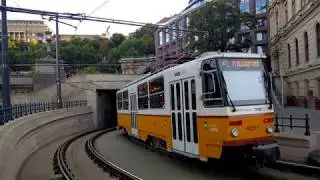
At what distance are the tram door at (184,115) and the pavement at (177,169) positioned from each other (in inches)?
31.0

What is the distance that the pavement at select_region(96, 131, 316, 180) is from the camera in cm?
1428

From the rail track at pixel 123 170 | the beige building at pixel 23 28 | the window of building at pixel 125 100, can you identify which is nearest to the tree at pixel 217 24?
the beige building at pixel 23 28

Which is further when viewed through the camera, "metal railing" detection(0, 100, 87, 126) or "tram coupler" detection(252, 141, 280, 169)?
"metal railing" detection(0, 100, 87, 126)

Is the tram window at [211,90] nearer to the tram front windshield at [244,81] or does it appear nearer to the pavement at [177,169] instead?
the tram front windshield at [244,81]

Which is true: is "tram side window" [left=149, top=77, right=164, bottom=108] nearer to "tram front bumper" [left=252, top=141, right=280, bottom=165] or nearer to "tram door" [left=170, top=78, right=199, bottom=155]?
"tram door" [left=170, top=78, right=199, bottom=155]

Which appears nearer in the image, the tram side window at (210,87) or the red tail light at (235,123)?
the red tail light at (235,123)

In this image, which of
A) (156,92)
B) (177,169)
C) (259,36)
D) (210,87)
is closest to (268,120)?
(210,87)

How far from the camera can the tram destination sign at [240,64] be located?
14.0m

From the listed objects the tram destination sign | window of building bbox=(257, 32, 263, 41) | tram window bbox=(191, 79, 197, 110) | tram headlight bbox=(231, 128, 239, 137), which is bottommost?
tram headlight bbox=(231, 128, 239, 137)

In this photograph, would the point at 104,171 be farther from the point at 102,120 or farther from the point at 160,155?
the point at 102,120

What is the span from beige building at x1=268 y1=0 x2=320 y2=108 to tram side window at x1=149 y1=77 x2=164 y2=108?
Result: 15424 millimetres

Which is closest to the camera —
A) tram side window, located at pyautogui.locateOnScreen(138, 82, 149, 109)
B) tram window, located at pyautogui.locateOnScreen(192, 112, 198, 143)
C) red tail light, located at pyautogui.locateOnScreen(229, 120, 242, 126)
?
red tail light, located at pyautogui.locateOnScreen(229, 120, 242, 126)

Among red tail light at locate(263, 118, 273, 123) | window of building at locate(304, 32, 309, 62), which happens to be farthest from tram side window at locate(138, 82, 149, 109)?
window of building at locate(304, 32, 309, 62)

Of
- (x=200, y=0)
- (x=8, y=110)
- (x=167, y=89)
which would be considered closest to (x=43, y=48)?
(x=200, y=0)
